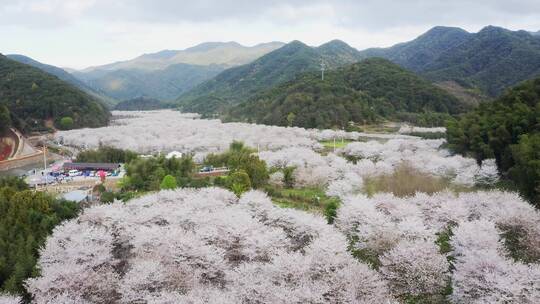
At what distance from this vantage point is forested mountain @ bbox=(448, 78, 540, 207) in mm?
31891

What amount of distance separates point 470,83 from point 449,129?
3363 inches

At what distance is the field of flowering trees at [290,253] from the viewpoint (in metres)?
16.7

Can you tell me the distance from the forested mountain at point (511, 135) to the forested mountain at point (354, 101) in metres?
35.8

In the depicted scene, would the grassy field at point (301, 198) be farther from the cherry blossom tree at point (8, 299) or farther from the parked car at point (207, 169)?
the cherry blossom tree at point (8, 299)

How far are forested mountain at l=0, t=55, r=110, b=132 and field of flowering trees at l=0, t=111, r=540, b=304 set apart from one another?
77.9 metres

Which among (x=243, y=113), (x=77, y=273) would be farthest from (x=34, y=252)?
(x=243, y=113)

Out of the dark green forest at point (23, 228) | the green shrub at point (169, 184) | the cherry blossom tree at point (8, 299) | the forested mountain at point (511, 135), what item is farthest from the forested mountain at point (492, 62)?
the cherry blossom tree at point (8, 299)

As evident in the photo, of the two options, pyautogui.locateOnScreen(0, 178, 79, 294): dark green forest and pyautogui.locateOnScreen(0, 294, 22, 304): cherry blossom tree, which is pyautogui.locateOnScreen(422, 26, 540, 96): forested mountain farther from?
pyautogui.locateOnScreen(0, 294, 22, 304): cherry blossom tree

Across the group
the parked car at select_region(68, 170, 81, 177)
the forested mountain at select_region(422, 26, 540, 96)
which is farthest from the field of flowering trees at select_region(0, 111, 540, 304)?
the forested mountain at select_region(422, 26, 540, 96)

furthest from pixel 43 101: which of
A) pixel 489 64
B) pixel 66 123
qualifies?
pixel 489 64

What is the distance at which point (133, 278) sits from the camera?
17.6 metres

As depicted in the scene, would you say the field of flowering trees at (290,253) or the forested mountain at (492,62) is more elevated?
the forested mountain at (492,62)

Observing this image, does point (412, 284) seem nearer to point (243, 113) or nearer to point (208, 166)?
point (208, 166)

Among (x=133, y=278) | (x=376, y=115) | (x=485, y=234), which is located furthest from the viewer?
(x=376, y=115)
